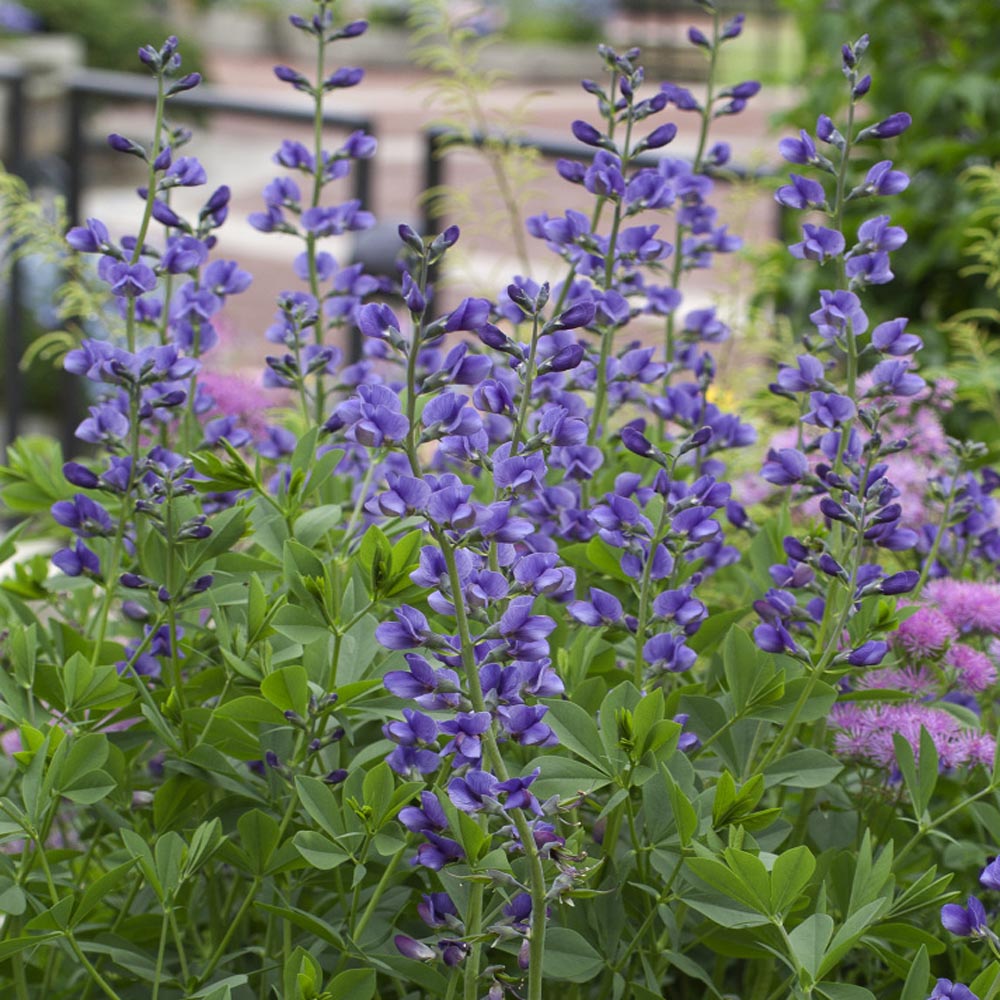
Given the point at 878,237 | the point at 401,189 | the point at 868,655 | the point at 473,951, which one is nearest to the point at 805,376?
the point at 878,237

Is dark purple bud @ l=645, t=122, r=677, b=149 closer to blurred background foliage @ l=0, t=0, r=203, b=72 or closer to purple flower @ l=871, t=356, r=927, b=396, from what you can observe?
purple flower @ l=871, t=356, r=927, b=396

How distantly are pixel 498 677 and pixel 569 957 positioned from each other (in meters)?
0.25

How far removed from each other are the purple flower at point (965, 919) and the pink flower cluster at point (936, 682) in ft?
0.52

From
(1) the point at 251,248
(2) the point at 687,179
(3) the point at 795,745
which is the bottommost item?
(1) the point at 251,248

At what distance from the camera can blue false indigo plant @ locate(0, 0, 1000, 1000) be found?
1109 millimetres

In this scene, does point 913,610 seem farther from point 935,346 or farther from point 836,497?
point 935,346

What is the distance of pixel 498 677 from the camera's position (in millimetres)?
1088

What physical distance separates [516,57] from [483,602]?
23.9 m

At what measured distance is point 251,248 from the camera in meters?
9.30

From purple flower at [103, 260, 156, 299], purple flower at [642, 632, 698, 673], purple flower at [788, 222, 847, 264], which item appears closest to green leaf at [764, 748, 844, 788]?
purple flower at [642, 632, 698, 673]

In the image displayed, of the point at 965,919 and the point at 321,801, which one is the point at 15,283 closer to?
the point at 321,801

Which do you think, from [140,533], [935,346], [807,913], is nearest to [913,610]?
[807,913]

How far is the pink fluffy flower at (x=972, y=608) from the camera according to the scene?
1484 mm

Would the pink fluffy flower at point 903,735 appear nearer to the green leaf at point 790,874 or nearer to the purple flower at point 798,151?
the green leaf at point 790,874
